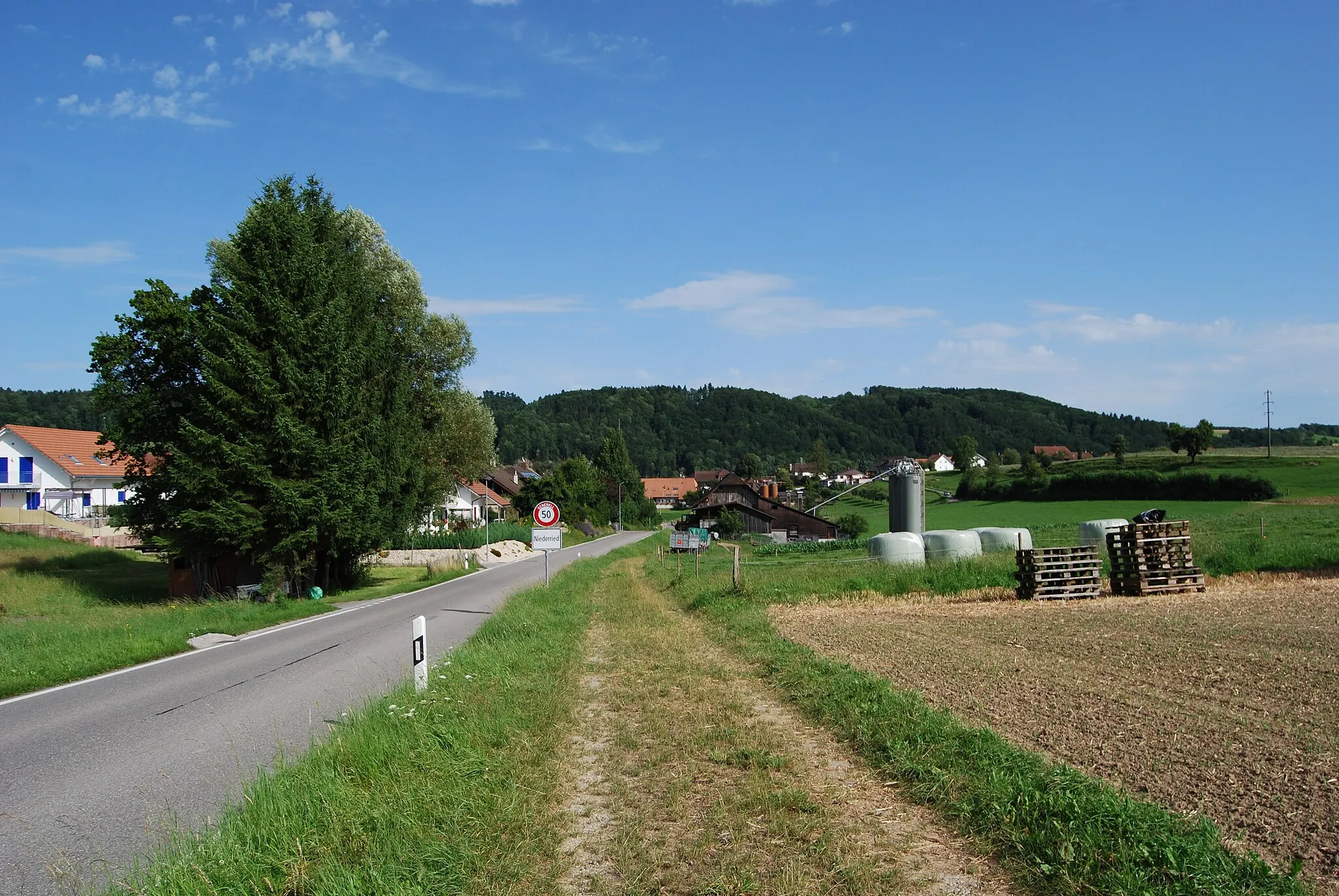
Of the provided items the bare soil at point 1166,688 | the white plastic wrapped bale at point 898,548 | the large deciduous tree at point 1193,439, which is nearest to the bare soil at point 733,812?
the bare soil at point 1166,688

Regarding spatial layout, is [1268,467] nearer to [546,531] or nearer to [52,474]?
[546,531]

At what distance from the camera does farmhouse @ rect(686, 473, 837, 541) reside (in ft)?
282

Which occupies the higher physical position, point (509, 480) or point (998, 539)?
point (509, 480)

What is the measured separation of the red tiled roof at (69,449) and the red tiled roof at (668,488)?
124 m

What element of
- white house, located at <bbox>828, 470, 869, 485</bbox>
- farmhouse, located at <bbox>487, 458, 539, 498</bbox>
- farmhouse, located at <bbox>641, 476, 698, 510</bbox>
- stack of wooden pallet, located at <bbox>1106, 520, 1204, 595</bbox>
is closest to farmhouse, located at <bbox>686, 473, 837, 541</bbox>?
farmhouse, located at <bbox>487, 458, 539, 498</bbox>

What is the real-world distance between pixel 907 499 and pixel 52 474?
179 ft

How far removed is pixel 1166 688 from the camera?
1000 cm

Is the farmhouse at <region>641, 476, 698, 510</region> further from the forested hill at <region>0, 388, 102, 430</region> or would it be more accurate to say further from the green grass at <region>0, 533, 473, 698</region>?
the green grass at <region>0, 533, 473, 698</region>

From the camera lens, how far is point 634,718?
30.5ft

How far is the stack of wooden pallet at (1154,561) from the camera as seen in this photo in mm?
23062

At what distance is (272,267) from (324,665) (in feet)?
56.6

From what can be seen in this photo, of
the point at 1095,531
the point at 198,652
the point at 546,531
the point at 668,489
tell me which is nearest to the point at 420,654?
the point at 198,652

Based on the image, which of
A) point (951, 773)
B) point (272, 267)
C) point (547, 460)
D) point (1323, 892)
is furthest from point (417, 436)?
point (547, 460)

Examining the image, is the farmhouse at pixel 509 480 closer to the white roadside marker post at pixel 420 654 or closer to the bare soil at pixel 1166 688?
the bare soil at pixel 1166 688
